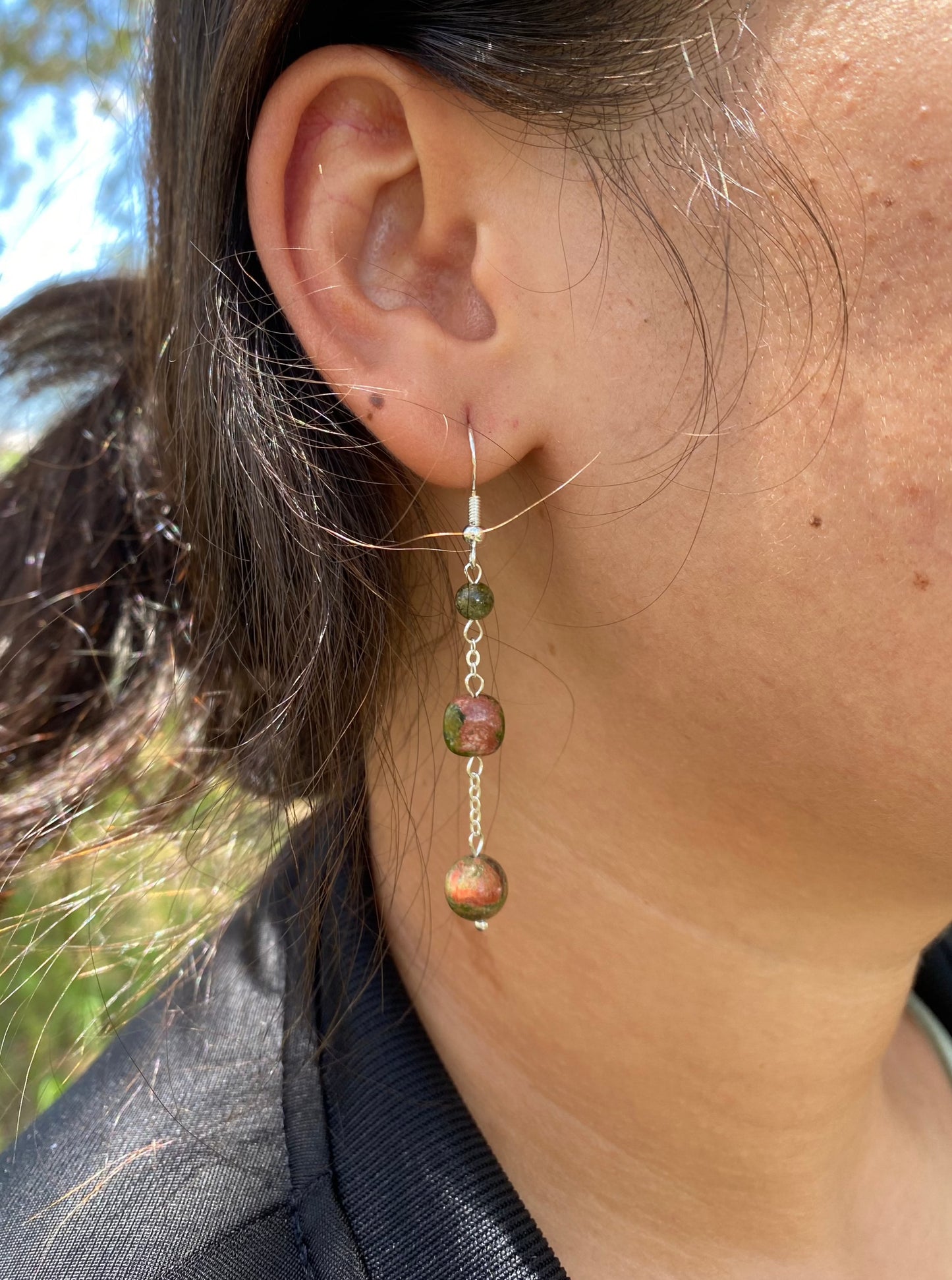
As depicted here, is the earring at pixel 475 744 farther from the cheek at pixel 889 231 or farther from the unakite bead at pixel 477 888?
the cheek at pixel 889 231

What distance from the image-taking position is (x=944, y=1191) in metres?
1.28

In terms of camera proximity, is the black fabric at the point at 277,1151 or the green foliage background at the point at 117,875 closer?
the black fabric at the point at 277,1151

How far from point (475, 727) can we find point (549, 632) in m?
0.13

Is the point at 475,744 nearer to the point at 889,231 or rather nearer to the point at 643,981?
the point at 643,981

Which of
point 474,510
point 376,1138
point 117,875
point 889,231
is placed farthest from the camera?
point 117,875

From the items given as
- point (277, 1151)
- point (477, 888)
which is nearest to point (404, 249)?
point (477, 888)

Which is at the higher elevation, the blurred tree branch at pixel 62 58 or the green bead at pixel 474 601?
the blurred tree branch at pixel 62 58

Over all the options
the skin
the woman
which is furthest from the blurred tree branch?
the skin

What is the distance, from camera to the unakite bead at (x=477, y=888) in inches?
36.3

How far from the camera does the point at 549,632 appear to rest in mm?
983

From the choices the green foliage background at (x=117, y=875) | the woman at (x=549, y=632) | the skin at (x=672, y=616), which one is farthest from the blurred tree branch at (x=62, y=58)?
the skin at (x=672, y=616)

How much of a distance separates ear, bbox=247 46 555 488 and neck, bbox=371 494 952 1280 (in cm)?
24

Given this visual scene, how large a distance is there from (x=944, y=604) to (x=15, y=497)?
3.89 feet

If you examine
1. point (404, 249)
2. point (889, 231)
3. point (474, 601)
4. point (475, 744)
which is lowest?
point (475, 744)
